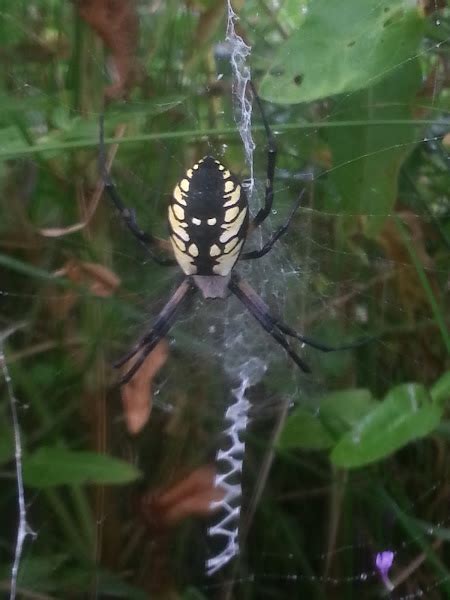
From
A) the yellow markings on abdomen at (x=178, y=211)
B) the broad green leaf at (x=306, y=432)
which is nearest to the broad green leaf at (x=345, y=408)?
the broad green leaf at (x=306, y=432)

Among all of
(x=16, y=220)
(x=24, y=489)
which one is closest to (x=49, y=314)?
(x=16, y=220)

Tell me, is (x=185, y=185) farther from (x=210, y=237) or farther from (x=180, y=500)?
(x=180, y=500)

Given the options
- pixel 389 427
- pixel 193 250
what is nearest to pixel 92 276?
pixel 193 250

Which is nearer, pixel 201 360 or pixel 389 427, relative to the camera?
pixel 389 427

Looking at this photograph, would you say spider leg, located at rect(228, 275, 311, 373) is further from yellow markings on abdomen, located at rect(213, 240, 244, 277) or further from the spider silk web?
yellow markings on abdomen, located at rect(213, 240, 244, 277)

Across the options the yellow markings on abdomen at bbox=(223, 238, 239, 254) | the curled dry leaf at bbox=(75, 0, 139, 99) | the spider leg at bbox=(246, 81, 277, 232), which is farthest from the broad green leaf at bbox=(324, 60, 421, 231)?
the curled dry leaf at bbox=(75, 0, 139, 99)

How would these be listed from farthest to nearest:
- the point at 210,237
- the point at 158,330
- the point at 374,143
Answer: the point at 158,330 < the point at 210,237 < the point at 374,143
